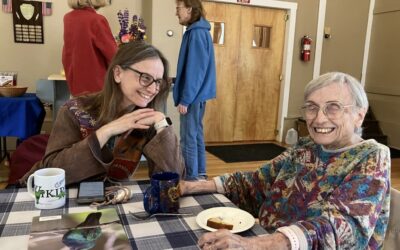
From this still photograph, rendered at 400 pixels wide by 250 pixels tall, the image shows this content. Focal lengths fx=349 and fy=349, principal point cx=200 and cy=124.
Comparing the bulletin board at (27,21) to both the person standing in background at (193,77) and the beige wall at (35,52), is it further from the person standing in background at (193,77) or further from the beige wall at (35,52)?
the person standing in background at (193,77)

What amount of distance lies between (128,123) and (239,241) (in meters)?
0.63

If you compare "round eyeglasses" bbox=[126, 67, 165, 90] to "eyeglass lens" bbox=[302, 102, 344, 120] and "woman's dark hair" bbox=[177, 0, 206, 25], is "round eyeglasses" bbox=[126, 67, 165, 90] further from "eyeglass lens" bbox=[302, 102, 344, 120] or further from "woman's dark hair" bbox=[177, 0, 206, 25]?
"woman's dark hair" bbox=[177, 0, 206, 25]

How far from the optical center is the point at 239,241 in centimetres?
77

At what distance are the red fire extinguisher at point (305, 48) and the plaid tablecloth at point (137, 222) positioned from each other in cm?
429

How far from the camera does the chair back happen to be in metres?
1.03

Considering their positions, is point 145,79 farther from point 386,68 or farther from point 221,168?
point 386,68

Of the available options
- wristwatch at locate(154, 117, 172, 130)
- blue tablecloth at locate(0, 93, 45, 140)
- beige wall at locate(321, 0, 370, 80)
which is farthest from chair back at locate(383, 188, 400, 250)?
beige wall at locate(321, 0, 370, 80)

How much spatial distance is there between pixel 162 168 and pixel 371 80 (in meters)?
4.94

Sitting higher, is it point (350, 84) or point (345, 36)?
point (345, 36)

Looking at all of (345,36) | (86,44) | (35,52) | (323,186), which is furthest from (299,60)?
(323,186)

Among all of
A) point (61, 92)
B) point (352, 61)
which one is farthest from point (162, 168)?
point (352, 61)

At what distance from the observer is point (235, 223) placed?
0.93 meters

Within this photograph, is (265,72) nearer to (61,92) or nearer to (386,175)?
(61,92)

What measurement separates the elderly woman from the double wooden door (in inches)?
139
